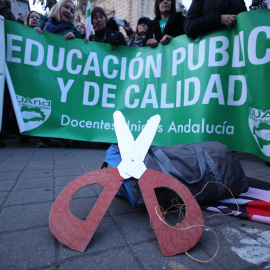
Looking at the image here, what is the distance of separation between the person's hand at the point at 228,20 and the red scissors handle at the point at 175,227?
2093mm

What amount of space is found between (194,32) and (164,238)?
233 centimetres

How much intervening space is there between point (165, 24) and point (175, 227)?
9.19 ft

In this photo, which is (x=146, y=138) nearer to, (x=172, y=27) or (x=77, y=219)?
(x=77, y=219)

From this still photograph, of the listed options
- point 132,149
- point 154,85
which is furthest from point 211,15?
point 132,149

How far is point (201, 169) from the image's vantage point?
1.05 m

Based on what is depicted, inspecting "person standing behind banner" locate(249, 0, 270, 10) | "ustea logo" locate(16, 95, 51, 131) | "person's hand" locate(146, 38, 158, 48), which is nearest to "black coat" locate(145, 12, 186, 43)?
"person's hand" locate(146, 38, 158, 48)

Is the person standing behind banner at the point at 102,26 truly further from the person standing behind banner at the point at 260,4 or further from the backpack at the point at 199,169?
the backpack at the point at 199,169

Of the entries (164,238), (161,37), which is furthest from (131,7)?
(164,238)

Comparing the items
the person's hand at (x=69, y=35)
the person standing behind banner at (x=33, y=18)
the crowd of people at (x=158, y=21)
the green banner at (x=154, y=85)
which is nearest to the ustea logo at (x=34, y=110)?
the green banner at (x=154, y=85)

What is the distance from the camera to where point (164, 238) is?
720 mm

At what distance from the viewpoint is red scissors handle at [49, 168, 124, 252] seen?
0.72 metres

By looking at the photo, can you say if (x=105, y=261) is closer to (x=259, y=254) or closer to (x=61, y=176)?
(x=259, y=254)

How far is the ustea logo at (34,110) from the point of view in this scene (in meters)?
2.73

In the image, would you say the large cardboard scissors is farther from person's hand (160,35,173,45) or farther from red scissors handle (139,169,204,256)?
person's hand (160,35,173,45)
